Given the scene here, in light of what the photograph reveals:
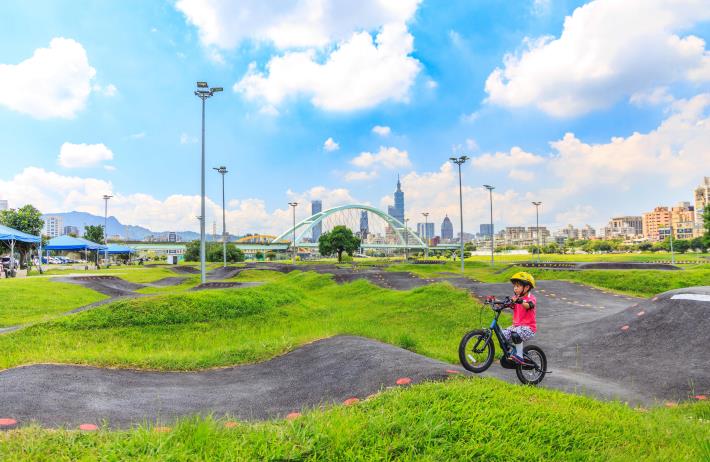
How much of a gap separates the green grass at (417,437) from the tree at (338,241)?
7692 cm

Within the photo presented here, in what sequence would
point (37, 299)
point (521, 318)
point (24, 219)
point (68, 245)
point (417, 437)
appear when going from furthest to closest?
point (24, 219), point (68, 245), point (37, 299), point (521, 318), point (417, 437)

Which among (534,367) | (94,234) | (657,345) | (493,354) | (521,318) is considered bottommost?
(657,345)

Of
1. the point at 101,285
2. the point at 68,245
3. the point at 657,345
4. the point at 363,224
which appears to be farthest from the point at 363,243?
the point at 657,345

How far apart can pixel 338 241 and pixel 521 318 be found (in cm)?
7513

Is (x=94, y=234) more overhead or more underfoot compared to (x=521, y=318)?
more overhead

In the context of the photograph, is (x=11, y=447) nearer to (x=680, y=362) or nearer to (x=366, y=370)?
(x=366, y=370)

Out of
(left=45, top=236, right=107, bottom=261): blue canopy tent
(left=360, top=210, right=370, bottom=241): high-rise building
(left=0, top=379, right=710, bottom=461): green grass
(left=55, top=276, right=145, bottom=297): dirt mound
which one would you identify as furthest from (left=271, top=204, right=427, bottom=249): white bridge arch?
(left=0, top=379, right=710, bottom=461): green grass

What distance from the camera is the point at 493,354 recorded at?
7312 mm

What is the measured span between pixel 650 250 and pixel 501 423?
132m

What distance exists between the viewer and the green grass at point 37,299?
56.5 ft

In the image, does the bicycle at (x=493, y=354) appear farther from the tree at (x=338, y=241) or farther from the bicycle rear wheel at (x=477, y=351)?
the tree at (x=338, y=241)

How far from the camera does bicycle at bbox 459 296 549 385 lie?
7121 mm

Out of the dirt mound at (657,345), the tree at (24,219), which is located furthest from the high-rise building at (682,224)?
the tree at (24,219)

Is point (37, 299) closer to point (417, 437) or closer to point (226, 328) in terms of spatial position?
point (226, 328)
